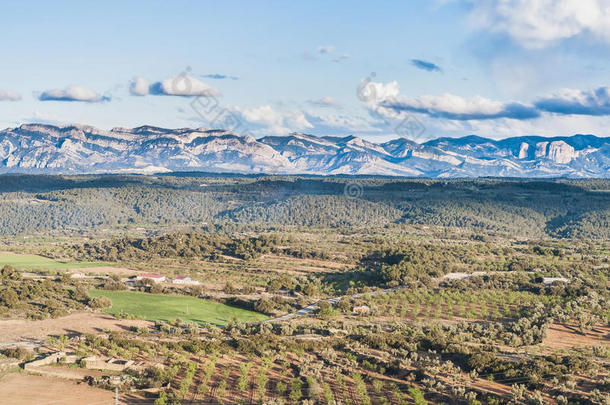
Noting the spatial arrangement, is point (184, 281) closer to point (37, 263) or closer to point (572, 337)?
point (37, 263)

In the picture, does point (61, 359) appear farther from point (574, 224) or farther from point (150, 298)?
point (574, 224)

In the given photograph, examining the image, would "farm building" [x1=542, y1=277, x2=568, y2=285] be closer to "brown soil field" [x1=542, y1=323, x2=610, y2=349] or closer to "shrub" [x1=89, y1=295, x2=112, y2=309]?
"brown soil field" [x1=542, y1=323, x2=610, y2=349]

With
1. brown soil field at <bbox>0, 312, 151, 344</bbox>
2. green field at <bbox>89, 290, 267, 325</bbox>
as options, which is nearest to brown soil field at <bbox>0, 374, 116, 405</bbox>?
brown soil field at <bbox>0, 312, 151, 344</bbox>

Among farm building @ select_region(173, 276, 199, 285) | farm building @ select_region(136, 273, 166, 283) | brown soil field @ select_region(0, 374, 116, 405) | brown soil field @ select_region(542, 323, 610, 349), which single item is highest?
brown soil field @ select_region(542, 323, 610, 349)

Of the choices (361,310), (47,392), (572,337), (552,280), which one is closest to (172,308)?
(361,310)

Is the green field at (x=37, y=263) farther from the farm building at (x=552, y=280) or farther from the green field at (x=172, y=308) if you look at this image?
the farm building at (x=552, y=280)

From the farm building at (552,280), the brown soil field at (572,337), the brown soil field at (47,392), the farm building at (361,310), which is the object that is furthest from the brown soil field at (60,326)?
the farm building at (552,280)

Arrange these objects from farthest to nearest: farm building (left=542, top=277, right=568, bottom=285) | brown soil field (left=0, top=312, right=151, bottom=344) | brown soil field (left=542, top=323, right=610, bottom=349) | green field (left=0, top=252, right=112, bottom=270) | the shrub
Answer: green field (left=0, top=252, right=112, bottom=270)
farm building (left=542, top=277, right=568, bottom=285)
the shrub
brown soil field (left=542, top=323, right=610, bottom=349)
brown soil field (left=0, top=312, right=151, bottom=344)
